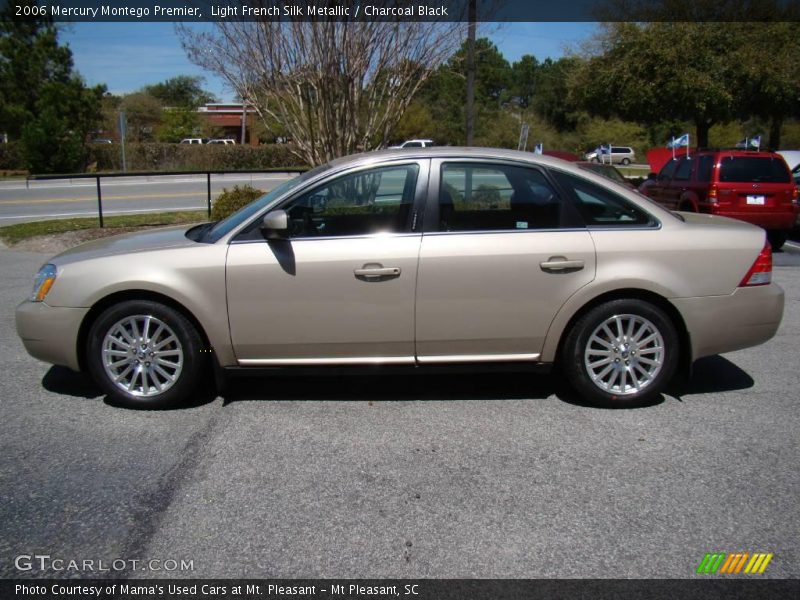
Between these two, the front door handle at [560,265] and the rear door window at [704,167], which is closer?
the front door handle at [560,265]

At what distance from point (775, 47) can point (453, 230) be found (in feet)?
64.5

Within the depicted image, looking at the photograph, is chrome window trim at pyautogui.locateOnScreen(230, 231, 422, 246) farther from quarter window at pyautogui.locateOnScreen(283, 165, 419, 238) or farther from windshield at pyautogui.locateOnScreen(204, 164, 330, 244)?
windshield at pyautogui.locateOnScreen(204, 164, 330, 244)

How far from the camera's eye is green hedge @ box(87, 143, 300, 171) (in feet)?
124

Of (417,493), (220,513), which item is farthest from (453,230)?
(220,513)

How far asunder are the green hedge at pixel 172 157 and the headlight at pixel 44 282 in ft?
109

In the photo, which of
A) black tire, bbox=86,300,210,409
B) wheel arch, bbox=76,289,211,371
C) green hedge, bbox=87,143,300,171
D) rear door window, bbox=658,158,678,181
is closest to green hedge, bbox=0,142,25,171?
green hedge, bbox=87,143,300,171

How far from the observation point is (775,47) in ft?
65.7

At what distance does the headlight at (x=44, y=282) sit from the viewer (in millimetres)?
4676

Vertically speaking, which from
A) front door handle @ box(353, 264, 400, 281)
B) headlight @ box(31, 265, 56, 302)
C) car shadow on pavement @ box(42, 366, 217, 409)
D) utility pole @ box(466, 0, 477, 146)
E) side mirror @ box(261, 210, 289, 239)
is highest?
utility pole @ box(466, 0, 477, 146)

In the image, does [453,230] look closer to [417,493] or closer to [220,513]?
[417,493]

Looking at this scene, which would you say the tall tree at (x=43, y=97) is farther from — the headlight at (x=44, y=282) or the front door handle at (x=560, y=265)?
the front door handle at (x=560, y=265)

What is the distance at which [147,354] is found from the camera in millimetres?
4641

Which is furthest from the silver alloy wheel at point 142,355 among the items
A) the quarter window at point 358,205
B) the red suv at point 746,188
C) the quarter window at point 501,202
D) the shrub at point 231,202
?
the red suv at point 746,188

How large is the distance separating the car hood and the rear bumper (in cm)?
335
